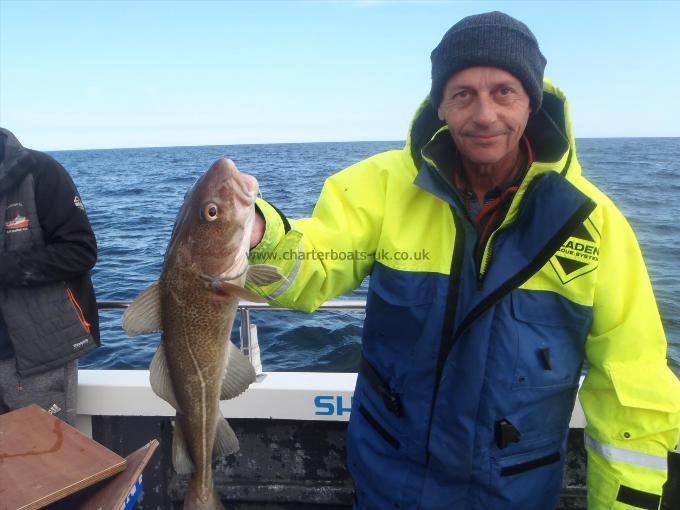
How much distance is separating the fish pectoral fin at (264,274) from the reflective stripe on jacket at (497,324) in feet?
0.22

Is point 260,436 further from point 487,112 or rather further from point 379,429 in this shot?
point 487,112

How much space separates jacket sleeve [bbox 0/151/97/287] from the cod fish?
5.31 feet

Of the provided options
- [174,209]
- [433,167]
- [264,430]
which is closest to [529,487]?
[433,167]

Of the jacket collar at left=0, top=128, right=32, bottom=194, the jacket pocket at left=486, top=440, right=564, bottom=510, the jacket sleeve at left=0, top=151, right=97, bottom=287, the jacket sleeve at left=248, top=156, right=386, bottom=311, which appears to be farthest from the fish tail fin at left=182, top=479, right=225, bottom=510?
the jacket collar at left=0, top=128, right=32, bottom=194

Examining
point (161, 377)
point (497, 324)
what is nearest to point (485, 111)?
point (497, 324)

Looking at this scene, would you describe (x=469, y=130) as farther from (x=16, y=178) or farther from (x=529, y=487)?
(x=16, y=178)

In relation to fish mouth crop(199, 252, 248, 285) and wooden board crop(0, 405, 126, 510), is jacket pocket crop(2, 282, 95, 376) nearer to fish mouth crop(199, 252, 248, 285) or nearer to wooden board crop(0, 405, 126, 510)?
wooden board crop(0, 405, 126, 510)

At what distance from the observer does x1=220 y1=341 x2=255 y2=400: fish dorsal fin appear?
223cm

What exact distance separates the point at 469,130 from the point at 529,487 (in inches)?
58.5

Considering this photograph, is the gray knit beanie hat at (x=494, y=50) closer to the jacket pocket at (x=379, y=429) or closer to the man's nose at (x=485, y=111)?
the man's nose at (x=485, y=111)

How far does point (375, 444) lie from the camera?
7.84ft

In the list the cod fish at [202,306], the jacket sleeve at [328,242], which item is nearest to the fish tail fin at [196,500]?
the cod fish at [202,306]

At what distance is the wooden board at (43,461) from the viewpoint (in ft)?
7.49

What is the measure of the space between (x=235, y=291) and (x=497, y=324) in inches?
39.9
